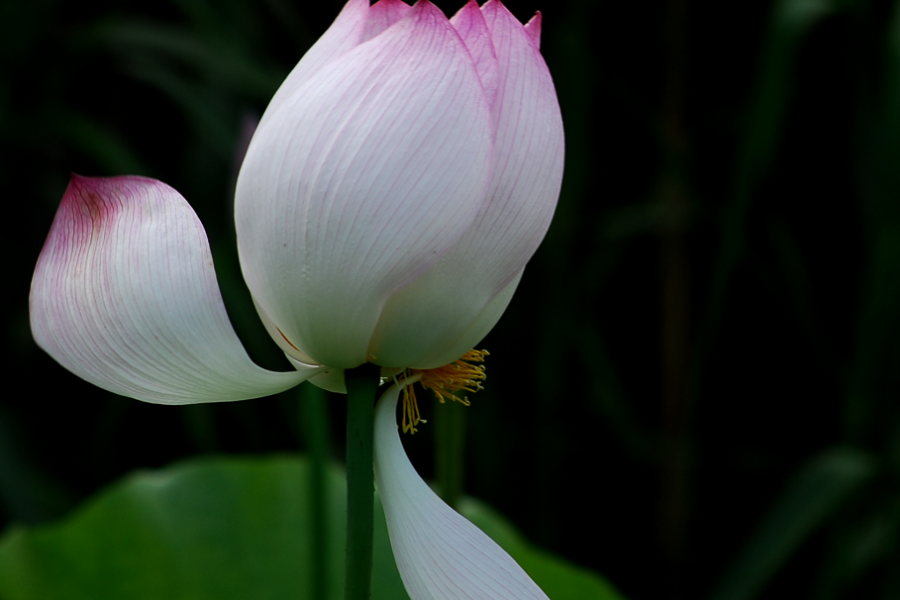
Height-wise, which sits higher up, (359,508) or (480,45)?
(480,45)

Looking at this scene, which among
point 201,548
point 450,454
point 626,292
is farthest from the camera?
point 626,292

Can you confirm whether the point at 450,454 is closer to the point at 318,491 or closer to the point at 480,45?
the point at 318,491

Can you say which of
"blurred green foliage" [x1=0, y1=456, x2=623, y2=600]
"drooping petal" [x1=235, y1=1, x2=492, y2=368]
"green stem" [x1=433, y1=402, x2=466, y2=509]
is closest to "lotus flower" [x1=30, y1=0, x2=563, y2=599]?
"drooping petal" [x1=235, y1=1, x2=492, y2=368]

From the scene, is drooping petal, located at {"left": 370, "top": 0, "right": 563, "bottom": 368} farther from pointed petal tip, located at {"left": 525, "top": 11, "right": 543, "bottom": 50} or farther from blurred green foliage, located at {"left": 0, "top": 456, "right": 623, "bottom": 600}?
blurred green foliage, located at {"left": 0, "top": 456, "right": 623, "bottom": 600}

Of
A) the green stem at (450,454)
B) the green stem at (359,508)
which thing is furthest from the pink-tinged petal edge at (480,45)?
the green stem at (450,454)

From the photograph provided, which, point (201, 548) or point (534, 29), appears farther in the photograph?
point (201, 548)

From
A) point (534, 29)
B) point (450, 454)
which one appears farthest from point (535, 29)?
point (450, 454)
